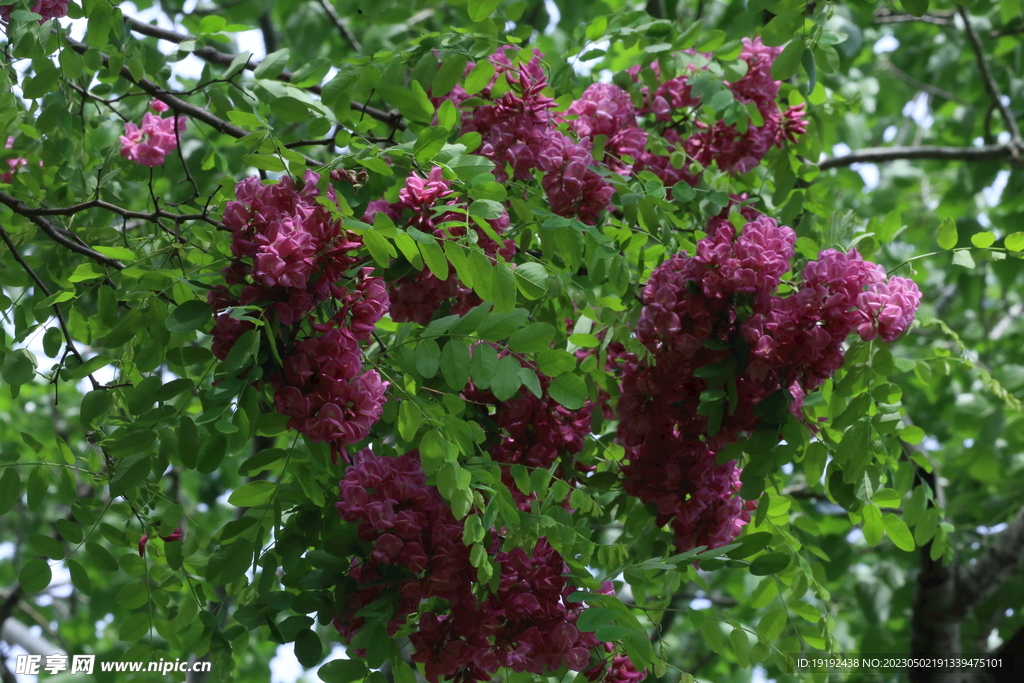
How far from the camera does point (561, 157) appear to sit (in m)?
1.65

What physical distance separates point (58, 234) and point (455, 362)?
0.81 metres

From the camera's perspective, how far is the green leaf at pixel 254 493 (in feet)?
4.85

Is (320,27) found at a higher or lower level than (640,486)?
higher

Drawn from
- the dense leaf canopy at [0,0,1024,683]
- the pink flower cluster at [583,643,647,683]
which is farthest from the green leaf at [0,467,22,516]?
the pink flower cluster at [583,643,647,683]

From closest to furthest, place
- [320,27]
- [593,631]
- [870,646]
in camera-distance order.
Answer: [593,631], [320,27], [870,646]

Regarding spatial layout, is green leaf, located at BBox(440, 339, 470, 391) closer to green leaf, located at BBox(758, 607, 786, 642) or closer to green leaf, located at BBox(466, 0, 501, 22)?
green leaf, located at BBox(466, 0, 501, 22)

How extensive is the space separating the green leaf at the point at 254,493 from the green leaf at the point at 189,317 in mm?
297

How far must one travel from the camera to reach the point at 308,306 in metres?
1.36

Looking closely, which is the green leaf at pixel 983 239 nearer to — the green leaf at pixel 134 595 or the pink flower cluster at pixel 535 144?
the pink flower cluster at pixel 535 144

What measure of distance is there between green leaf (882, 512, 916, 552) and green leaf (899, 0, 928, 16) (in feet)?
3.06

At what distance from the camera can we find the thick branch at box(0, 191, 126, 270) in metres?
1.53

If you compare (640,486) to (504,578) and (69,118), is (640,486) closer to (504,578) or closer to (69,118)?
(504,578)

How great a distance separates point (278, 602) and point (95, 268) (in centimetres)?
71

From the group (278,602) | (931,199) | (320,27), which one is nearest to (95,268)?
(278,602)
